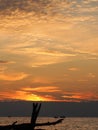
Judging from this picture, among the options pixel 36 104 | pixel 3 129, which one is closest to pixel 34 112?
pixel 36 104

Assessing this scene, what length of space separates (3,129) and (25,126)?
136cm

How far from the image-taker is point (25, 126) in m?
24.5

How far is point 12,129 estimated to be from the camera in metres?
24.4

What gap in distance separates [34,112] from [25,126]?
3.43 feet

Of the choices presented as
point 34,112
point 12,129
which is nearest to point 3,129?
point 12,129

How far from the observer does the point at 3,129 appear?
2425 centimetres

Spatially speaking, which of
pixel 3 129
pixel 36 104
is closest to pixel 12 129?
pixel 3 129

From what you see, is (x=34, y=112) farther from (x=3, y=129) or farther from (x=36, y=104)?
(x=3, y=129)

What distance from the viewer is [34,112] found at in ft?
80.2

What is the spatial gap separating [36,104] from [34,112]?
1.93 feet

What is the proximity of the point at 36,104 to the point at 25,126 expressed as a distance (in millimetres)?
1595

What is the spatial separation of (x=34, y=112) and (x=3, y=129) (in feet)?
7.04

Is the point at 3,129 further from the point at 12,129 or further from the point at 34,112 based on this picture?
the point at 34,112

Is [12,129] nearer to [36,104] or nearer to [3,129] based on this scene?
[3,129]
